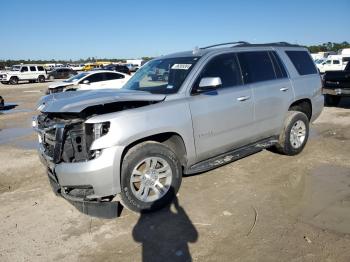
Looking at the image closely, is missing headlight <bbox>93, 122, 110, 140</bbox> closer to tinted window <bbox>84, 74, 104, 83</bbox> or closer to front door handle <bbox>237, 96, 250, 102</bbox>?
front door handle <bbox>237, 96, 250, 102</bbox>

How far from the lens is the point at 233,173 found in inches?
224

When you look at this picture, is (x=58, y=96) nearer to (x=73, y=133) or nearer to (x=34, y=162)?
(x=73, y=133)

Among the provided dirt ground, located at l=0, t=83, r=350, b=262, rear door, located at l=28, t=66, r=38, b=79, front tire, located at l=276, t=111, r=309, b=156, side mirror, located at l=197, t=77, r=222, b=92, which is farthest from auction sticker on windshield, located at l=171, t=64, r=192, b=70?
rear door, located at l=28, t=66, r=38, b=79

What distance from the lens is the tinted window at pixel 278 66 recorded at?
19.6 ft

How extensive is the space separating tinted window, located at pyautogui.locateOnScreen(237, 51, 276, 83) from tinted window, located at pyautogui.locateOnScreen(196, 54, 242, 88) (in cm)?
14

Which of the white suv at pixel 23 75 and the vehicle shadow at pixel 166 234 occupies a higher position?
the white suv at pixel 23 75

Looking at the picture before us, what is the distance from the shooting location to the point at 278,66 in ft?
19.8

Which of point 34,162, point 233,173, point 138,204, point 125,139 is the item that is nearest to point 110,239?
point 138,204

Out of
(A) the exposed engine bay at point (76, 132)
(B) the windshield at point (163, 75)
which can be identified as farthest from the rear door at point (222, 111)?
(A) the exposed engine bay at point (76, 132)

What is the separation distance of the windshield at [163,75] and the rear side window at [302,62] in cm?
228

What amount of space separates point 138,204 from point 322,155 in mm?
3910

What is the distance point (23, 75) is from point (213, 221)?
3966 centimetres

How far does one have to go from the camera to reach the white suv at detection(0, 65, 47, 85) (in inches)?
1509

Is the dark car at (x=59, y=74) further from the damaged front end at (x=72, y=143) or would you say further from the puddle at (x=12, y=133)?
the damaged front end at (x=72, y=143)
